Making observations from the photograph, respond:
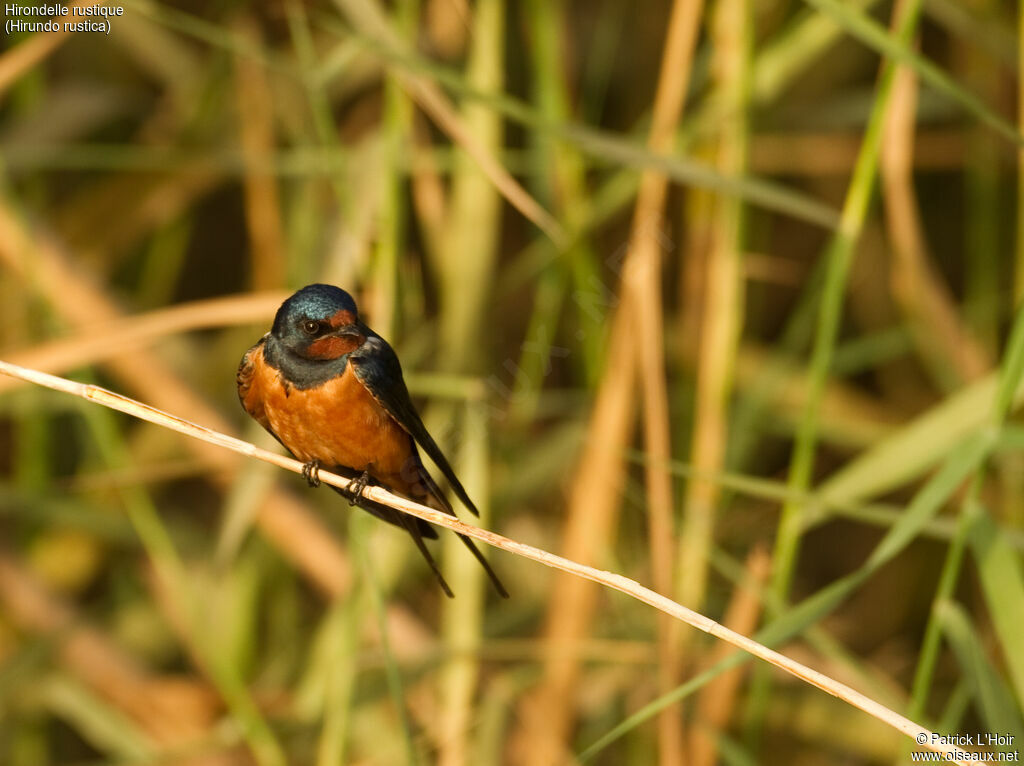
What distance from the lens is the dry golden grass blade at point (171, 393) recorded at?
205 centimetres

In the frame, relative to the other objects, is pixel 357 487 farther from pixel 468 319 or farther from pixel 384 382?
pixel 468 319

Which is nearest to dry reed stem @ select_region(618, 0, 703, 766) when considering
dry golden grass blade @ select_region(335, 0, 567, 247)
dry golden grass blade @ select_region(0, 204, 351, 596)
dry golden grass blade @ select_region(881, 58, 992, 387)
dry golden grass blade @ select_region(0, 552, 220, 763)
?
dry golden grass blade @ select_region(335, 0, 567, 247)

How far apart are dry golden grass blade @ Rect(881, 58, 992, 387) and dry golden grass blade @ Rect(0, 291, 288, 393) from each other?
3.33ft

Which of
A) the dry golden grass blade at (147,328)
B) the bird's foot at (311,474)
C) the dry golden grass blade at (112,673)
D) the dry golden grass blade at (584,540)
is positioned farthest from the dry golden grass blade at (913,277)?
the dry golden grass blade at (112,673)

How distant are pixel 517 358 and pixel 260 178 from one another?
61 cm

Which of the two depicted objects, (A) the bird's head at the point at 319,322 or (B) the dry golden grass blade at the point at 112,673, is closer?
(A) the bird's head at the point at 319,322

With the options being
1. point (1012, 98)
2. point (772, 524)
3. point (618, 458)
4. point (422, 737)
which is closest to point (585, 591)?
point (618, 458)

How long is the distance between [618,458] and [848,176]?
3.75ft

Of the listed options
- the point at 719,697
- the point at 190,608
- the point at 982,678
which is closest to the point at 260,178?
the point at 190,608

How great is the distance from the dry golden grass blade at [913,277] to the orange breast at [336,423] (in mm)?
1024

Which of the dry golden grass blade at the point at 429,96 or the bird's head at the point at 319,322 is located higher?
Answer: the dry golden grass blade at the point at 429,96

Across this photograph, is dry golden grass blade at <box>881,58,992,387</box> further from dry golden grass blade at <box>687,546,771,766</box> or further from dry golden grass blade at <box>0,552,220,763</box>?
dry golden grass blade at <box>0,552,220,763</box>

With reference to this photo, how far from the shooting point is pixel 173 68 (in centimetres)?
232

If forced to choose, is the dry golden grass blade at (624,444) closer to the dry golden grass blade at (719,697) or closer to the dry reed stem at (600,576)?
the dry golden grass blade at (719,697)
